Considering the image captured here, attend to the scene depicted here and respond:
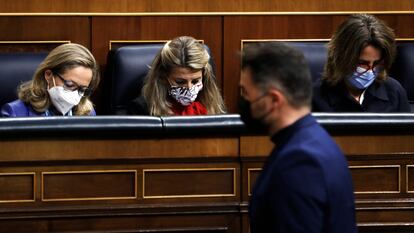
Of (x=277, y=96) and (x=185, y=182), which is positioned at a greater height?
(x=277, y=96)

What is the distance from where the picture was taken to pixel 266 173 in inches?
68.7

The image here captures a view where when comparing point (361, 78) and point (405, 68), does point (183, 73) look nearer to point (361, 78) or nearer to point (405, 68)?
point (361, 78)

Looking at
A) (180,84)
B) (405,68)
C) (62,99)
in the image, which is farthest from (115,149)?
(405,68)

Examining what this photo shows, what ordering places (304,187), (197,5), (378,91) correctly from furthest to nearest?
1. (197,5)
2. (378,91)
3. (304,187)

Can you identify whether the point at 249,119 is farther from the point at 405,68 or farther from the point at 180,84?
the point at 405,68

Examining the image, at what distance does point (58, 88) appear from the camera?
3113 mm

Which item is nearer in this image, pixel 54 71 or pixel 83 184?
pixel 83 184

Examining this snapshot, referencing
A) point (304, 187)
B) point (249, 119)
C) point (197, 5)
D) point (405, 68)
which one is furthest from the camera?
point (197, 5)

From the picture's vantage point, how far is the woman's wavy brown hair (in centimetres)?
321

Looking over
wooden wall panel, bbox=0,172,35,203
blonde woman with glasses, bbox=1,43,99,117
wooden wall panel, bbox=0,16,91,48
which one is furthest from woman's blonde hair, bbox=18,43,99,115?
wooden wall panel, bbox=0,172,35,203

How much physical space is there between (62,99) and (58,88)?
1.5 inches

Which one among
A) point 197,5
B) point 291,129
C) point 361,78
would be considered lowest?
point 291,129

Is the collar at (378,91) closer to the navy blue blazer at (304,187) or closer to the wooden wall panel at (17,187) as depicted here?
the wooden wall panel at (17,187)

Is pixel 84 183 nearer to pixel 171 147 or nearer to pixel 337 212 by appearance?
pixel 171 147
